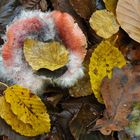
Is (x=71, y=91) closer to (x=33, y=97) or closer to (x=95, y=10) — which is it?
(x=33, y=97)

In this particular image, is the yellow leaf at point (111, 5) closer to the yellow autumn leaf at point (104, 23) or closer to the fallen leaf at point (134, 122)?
the yellow autumn leaf at point (104, 23)

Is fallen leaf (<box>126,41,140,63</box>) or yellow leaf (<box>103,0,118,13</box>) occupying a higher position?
yellow leaf (<box>103,0,118,13</box>)

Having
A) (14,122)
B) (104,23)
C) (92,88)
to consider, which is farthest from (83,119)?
(104,23)

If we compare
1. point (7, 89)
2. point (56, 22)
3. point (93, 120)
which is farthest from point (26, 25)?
point (93, 120)

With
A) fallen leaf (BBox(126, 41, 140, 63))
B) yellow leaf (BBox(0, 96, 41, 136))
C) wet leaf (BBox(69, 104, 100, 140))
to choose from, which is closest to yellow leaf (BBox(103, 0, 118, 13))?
fallen leaf (BBox(126, 41, 140, 63))

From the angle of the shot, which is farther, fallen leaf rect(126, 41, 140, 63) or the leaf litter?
fallen leaf rect(126, 41, 140, 63)

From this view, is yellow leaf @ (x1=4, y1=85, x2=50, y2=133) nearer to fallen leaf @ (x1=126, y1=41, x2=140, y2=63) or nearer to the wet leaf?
the wet leaf

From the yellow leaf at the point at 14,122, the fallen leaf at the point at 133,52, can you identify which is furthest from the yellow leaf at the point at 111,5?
the yellow leaf at the point at 14,122
